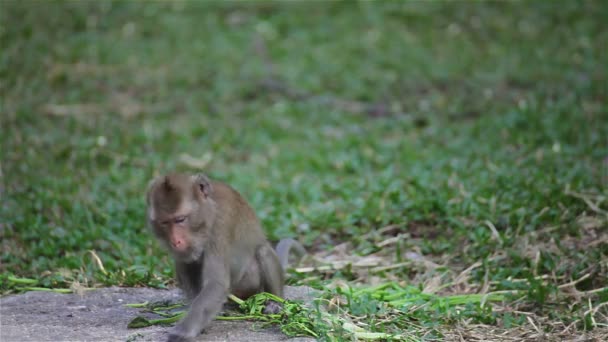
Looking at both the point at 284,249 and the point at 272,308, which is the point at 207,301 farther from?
the point at 284,249

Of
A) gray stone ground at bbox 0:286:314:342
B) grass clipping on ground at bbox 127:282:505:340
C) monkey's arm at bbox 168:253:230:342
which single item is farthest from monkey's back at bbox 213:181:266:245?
gray stone ground at bbox 0:286:314:342

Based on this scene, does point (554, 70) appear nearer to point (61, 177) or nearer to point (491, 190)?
point (491, 190)

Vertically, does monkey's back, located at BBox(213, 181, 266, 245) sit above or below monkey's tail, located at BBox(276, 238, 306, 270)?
above

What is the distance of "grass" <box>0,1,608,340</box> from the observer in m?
6.40

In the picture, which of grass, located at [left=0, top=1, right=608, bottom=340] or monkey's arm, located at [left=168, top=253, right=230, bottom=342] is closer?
monkey's arm, located at [left=168, top=253, right=230, bottom=342]

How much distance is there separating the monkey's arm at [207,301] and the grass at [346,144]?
634mm

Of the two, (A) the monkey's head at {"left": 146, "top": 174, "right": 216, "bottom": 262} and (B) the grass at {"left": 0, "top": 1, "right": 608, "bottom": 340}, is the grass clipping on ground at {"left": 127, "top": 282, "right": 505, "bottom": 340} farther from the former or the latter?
(A) the monkey's head at {"left": 146, "top": 174, "right": 216, "bottom": 262}

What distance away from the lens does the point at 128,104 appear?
11.3 meters

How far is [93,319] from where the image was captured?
5.30 m

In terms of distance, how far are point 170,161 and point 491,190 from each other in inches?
146

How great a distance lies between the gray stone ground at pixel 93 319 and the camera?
4.86 metres

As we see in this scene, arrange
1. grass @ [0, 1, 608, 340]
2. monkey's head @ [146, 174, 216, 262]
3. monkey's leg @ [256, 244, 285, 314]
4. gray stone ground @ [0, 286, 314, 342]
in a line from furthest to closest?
grass @ [0, 1, 608, 340] < monkey's leg @ [256, 244, 285, 314] < gray stone ground @ [0, 286, 314, 342] < monkey's head @ [146, 174, 216, 262]

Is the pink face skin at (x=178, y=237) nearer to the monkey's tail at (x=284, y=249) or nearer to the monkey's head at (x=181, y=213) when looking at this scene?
the monkey's head at (x=181, y=213)

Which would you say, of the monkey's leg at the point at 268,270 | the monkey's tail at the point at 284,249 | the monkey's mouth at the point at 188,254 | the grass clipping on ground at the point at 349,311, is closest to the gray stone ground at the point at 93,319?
the grass clipping on ground at the point at 349,311
